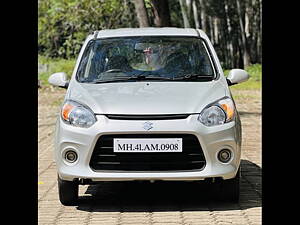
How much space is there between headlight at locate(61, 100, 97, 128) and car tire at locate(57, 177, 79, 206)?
0.63 metres

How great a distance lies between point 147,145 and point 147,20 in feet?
38.1

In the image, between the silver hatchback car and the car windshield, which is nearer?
the silver hatchback car

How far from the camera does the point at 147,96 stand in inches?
299

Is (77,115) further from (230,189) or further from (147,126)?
(230,189)

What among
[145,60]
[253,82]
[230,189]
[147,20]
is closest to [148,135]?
[230,189]

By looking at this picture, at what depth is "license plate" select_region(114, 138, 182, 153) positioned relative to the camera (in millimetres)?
7273

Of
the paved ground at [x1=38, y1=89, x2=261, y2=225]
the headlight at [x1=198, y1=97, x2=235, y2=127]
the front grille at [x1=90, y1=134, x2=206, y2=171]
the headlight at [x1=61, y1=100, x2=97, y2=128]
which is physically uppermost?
the headlight at [x1=61, y1=100, x2=97, y2=128]

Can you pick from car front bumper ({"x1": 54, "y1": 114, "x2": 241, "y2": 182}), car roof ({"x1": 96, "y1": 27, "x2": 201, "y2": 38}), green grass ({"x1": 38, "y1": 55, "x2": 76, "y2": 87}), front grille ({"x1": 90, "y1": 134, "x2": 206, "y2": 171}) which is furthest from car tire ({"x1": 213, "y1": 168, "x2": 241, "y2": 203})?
green grass ({"x1": 38, "y1": 55, "x2": 76, "y2": 87})

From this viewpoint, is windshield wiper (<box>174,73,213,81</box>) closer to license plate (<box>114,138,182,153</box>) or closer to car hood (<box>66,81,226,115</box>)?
car hood (<box>66,81,226,115</box>)

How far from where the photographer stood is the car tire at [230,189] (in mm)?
7688
